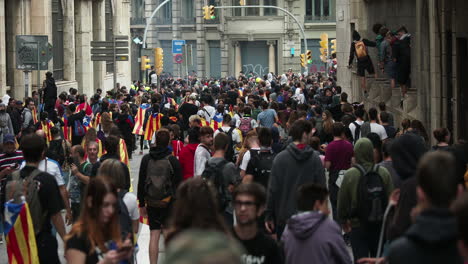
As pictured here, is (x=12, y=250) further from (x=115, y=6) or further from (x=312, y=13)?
(x=312, y=13)

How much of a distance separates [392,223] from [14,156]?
6253mm

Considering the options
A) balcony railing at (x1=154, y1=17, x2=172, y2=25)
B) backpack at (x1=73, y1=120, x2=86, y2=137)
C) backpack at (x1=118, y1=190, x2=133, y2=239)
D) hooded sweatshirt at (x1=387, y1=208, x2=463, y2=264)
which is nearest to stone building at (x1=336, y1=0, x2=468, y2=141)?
backpack at (x1=73, y1=120, x2=86, y2=137)

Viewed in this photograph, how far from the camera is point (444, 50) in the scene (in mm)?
19734

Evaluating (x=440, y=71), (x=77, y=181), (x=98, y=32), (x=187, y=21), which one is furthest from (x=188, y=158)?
(x=187, y=21)

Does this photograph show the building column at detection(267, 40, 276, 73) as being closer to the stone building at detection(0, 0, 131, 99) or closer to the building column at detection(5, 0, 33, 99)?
the stone building at detection(0, 0, 131, 99)

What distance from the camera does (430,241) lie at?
499 cm

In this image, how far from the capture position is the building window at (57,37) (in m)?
39.7

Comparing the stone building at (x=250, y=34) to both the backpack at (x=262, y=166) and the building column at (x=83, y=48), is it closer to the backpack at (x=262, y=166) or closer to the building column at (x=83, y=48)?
the building column at (x=83, y=48)

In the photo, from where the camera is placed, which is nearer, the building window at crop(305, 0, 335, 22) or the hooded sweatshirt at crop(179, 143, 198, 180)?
the hooded sweatshirt at crop(179, 143, 198, 180)

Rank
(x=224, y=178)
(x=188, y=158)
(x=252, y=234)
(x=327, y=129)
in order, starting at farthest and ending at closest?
1. (x=327, y=129)
2. (x=188, y=158)
3. (x=224, y=178)
4. (x=252, y=234)

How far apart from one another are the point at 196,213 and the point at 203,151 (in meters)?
6.29

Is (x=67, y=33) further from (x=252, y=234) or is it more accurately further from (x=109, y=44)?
(x=252, y=234)

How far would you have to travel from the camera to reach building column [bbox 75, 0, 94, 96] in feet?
144

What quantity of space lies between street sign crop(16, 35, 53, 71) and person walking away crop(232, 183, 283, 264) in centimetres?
1667
